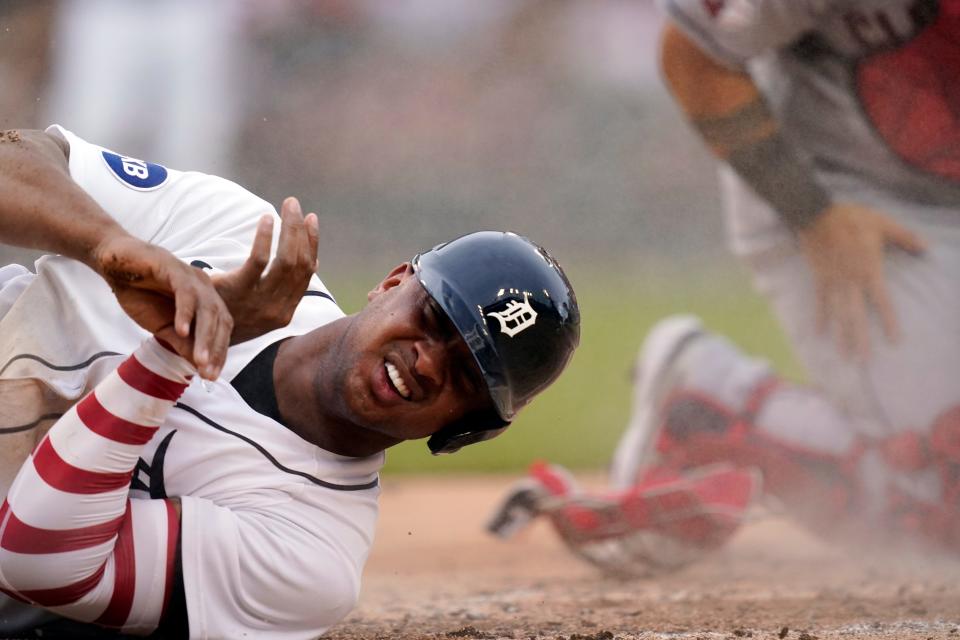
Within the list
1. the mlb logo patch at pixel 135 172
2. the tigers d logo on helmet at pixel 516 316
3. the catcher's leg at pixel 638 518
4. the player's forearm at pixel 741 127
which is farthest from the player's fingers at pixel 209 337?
the player's forearm at pixel 741 127

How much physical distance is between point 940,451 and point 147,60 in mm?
6560

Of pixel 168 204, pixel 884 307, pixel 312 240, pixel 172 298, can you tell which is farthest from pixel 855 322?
pixel 172 298

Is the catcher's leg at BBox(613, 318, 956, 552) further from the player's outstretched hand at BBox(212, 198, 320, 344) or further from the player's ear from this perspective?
the player's outstretched hand at BBox(212, 198, 320, 344)

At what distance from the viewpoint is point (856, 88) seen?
3527 mm

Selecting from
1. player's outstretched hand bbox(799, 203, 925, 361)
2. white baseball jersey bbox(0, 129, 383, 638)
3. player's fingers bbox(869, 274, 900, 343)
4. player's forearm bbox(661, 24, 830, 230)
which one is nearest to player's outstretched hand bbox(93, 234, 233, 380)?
white baseball jersey bbox(0, 129, 383, 638)

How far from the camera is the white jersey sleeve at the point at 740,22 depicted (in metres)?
3.08

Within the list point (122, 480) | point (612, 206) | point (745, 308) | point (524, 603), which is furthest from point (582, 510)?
point (612, 206)

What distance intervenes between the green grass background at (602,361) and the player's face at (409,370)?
252cm

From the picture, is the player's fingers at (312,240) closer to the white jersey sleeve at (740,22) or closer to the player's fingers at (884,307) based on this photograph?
the white jersey sleeve at (740,22)

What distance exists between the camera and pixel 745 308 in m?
8.61

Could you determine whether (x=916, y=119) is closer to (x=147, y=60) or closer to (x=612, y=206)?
(x=147, y=60)

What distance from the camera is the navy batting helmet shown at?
73.9 inches

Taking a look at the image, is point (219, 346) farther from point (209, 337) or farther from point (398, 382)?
point (398, 382)

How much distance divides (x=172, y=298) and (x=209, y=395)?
349mm
